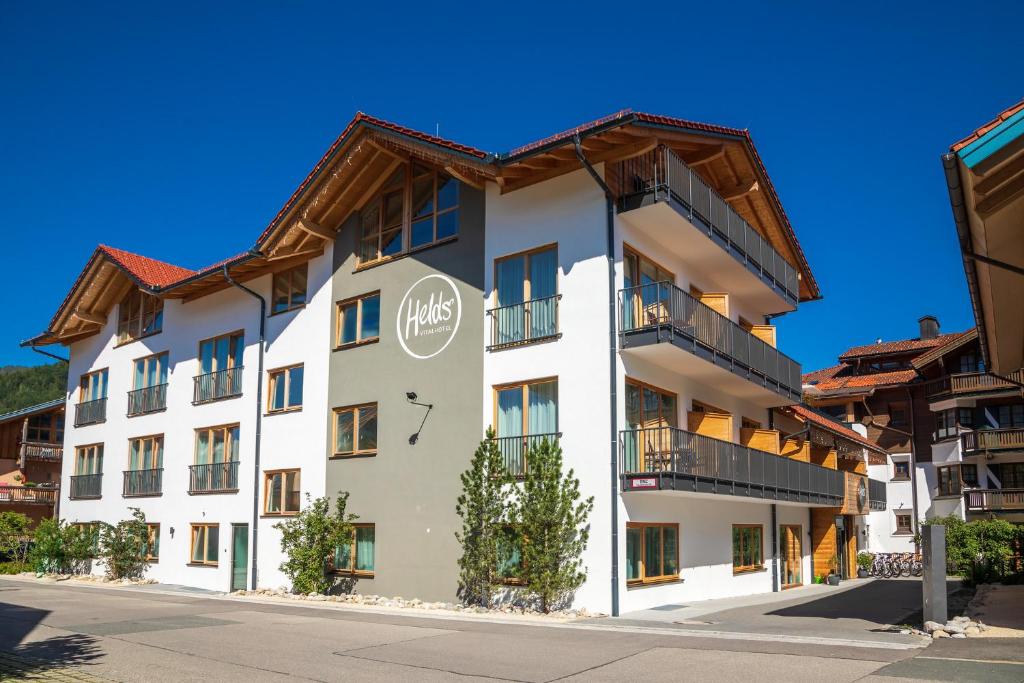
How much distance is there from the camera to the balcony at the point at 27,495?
37844 millimetres

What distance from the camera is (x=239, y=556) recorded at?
25625 millimetres

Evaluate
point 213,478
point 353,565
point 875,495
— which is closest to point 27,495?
point 213,478

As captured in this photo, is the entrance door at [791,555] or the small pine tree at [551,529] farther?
the entrance door at [791,555]

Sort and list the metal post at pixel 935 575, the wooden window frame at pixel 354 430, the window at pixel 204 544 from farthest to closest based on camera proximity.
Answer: the window at pixel 204 544
the wooden window frame at pixel 354 430
the metal post at pixel 935 575

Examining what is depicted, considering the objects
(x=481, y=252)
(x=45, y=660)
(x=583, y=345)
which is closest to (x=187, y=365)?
(x=481, y=252)

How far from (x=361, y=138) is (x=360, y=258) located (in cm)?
330

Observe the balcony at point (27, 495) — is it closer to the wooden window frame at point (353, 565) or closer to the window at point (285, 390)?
the window at point (285, 390)

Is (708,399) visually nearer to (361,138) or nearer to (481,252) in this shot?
(481,252)

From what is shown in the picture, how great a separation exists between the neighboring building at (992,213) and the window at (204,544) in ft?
68.2

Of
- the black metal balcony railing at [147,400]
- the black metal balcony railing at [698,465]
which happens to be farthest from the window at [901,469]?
the black metal balcony railing at [147,400]

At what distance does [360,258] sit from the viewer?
24.4 meters

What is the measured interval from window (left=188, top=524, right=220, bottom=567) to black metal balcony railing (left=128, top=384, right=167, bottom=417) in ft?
15.2

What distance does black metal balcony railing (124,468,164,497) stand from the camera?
29109mm

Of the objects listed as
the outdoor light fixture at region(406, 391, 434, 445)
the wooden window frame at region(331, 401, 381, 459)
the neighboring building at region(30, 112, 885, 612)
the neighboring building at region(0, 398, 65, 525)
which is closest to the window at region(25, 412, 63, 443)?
the neighboring building at region(0, 398, 65, 525)
